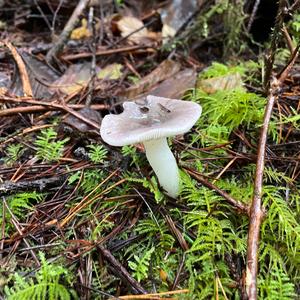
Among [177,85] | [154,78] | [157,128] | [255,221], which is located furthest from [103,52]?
[255,221]

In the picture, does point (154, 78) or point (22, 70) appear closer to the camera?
point (22, 70)

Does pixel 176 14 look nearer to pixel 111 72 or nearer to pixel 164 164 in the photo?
pixel 111 72

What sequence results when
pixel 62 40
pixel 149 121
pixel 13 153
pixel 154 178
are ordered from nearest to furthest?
pixel 149 121, pixel 154 178, pixel 13 153, pixel 62 40

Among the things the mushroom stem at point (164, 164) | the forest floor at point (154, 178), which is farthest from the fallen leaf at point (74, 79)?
the mushroom stem at point (164, 164)

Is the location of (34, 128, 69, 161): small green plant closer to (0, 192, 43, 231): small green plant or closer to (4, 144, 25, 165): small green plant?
(4, 144, 25, 165): small green plant

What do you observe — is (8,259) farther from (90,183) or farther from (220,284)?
(220,284)

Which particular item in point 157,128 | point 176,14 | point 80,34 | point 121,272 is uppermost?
point 157,128
